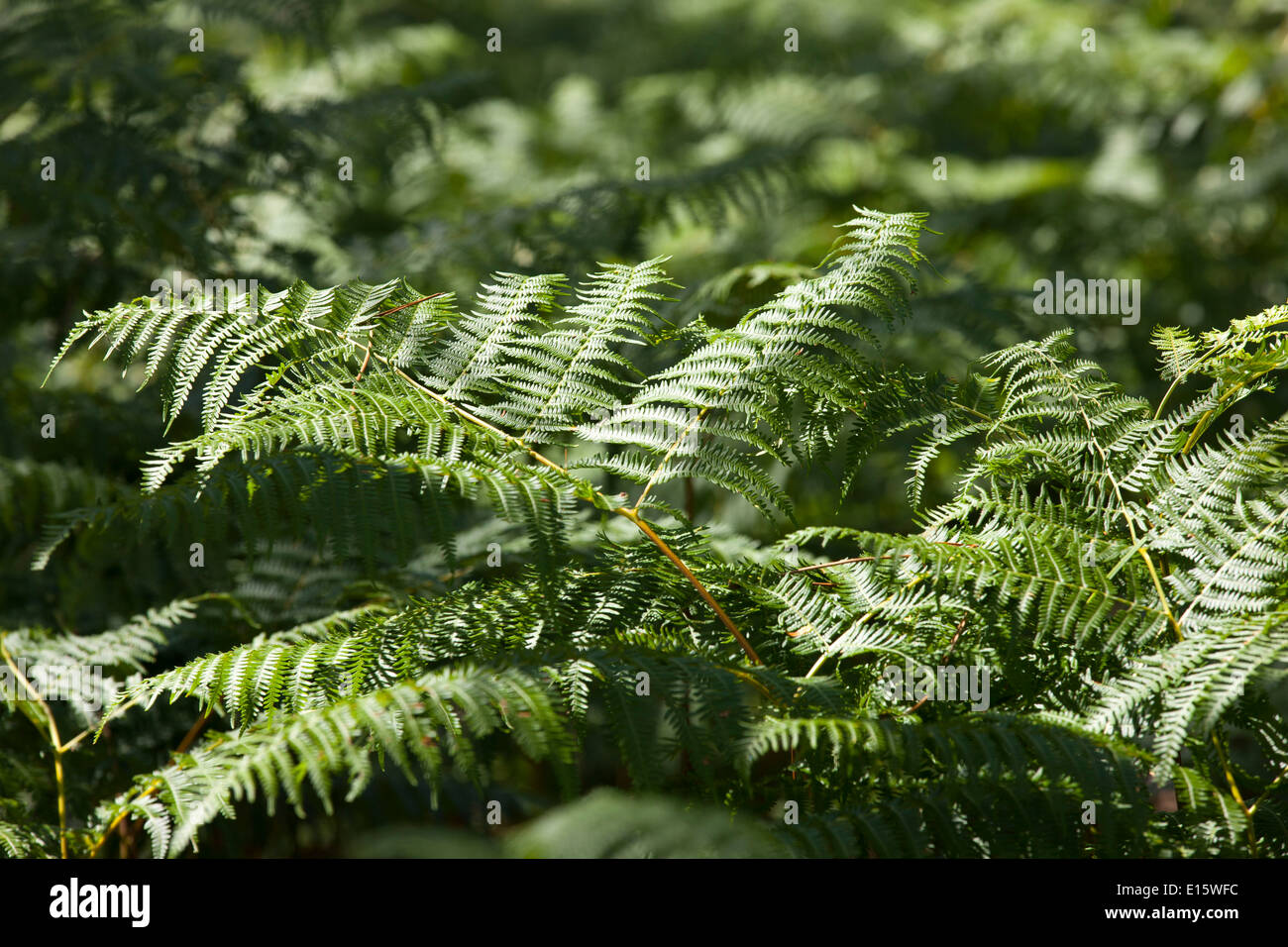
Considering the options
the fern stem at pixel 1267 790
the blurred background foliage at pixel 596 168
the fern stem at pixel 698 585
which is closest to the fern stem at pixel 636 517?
the fern stem at pixel 698 585

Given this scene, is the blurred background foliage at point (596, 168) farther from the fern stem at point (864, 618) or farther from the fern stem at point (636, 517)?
the fern stem at point (864, 618)

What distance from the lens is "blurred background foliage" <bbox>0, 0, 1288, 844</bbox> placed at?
2.17 metres

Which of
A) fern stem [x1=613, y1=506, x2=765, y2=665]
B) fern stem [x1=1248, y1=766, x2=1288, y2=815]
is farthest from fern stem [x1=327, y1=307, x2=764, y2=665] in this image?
fern stem [x1=1248, y1=766, x2=1288, y2=815]

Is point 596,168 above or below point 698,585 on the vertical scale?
above

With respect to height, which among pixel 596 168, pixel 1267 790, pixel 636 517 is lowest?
pixel 1267 790

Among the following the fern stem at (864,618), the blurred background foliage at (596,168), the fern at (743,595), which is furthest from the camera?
the blurred background foliage at (596,168)

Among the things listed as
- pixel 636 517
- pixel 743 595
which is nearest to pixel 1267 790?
pixel 743 595

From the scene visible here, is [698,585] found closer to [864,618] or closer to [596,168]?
[864,618]

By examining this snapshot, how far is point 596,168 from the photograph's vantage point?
14.7 feet

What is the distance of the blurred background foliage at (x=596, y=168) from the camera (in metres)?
2.17

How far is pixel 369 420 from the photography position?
3.57 ft
